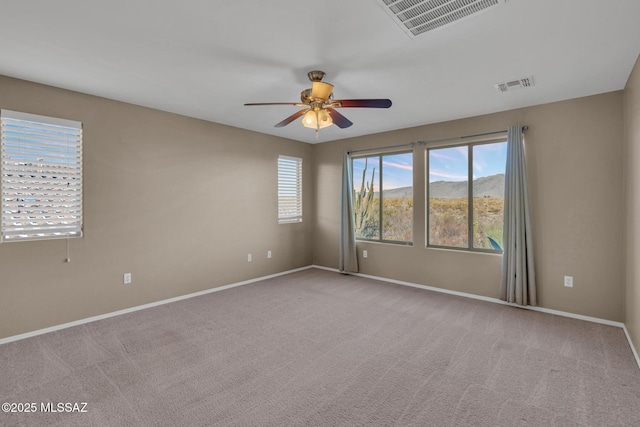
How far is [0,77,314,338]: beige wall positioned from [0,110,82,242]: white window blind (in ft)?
0.29

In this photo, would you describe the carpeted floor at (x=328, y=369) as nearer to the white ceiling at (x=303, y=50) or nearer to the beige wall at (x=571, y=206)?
the beige wall at (x=571, y=206)

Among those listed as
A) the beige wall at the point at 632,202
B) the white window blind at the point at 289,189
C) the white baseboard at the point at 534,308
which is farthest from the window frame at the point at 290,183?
the beige wall at the point at 632,202

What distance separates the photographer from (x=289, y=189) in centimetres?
582

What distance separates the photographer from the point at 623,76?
2.93 meters

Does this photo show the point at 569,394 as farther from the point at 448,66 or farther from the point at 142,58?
the point at 142,58

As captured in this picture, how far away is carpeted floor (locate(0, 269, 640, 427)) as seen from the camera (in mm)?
1961

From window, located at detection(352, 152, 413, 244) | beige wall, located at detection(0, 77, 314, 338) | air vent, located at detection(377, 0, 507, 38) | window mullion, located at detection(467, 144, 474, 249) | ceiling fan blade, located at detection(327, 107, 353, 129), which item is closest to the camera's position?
air vent, located at detection(377, 0, 507, 38)

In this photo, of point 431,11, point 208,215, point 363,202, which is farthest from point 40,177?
point 363,202

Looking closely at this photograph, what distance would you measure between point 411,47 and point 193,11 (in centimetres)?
158

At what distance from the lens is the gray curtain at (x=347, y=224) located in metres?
5.55

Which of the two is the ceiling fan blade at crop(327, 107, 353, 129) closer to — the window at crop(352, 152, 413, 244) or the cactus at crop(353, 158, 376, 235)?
the window at crop(352, 152, 413, 244)

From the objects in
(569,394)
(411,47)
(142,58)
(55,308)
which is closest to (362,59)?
(411,47)

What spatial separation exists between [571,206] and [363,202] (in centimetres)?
300

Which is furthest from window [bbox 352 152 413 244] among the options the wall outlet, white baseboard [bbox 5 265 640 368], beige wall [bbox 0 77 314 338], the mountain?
the wall outlet
